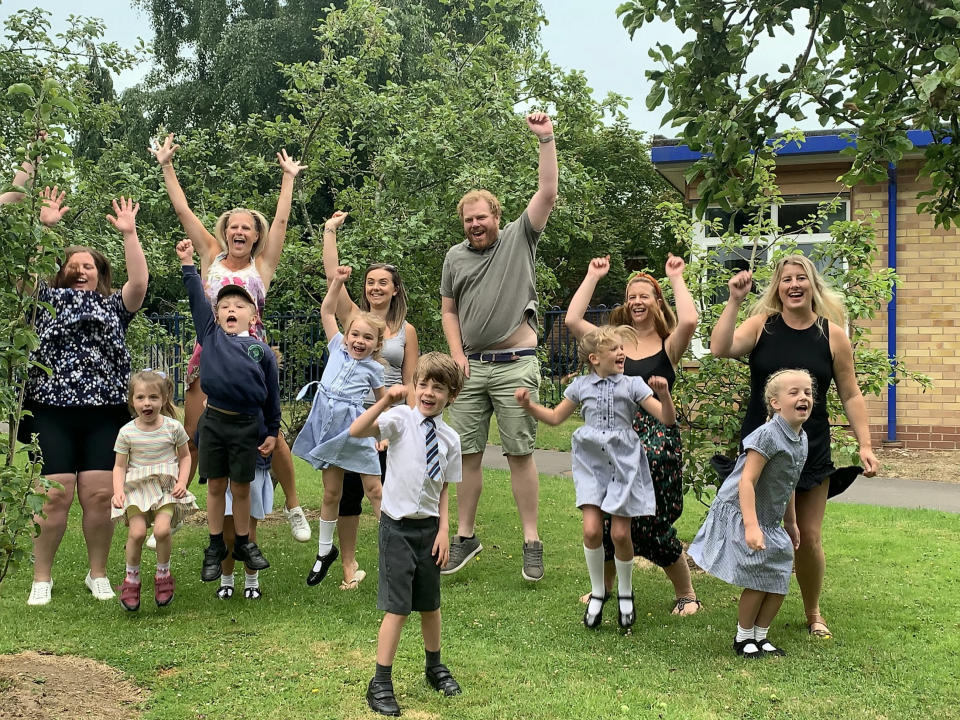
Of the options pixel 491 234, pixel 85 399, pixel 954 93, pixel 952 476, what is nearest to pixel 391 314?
pixel 491 234

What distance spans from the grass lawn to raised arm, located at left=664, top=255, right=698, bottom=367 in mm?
1528

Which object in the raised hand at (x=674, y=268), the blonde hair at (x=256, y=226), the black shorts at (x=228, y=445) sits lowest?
the black shorts at (x=228, y=445)

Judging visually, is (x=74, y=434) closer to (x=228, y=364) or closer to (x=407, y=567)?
(x=228, y=364)

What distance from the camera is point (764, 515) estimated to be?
449 cm

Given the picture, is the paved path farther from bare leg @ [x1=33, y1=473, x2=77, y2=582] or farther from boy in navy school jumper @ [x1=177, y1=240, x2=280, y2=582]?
bare leg @ [x1=33, y1=473, x2=77, y2=582]

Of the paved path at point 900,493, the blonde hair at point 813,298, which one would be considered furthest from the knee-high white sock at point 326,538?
the paved path at point 900,493

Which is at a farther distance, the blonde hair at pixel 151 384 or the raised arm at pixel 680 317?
the blonde hair at pixel 151 384

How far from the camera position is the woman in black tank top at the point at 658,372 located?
5.02 meters

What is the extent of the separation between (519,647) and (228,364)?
2.23 m

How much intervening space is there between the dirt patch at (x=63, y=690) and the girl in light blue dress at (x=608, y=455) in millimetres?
2332

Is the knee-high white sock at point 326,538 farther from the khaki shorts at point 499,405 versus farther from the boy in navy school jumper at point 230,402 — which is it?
the khaki shorts at point 499,405

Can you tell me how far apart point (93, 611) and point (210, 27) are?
26543 mm

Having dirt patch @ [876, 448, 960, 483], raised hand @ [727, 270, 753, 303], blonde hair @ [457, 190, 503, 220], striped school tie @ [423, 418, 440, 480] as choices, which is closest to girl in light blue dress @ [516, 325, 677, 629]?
raised hand @ [727, 270, 753, 303]

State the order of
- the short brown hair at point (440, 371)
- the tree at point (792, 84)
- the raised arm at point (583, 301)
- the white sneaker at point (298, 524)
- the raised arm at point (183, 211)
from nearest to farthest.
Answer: the tree at point (792, 84)
the short brown hair at point (440, 371)
the raised arm at point (583, 301)
the raised arm at point (183, 211)
the white sneaker at point (298, 524)
